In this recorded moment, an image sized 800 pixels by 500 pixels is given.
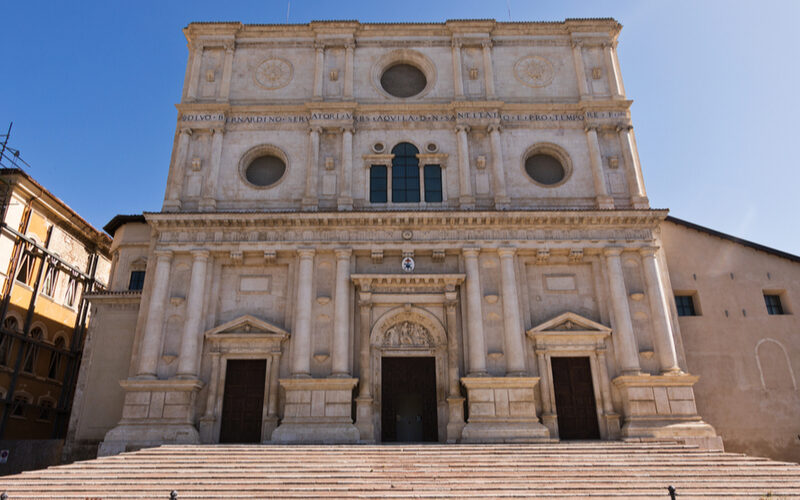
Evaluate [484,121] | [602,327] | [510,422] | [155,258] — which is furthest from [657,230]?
[155,258]

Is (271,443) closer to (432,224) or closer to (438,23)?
(432,224)

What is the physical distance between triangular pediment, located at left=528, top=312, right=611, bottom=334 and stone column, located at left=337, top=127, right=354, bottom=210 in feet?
28.3

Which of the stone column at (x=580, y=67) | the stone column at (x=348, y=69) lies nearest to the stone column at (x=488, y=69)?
the stone column at (x=580, y=67)

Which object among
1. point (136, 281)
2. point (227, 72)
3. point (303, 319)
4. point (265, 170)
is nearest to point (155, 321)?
point (136, 281)

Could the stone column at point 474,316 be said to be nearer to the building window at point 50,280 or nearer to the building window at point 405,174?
the building window at point 405,174

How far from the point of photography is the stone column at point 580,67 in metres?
24.8

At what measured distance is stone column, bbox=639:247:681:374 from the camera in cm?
2016

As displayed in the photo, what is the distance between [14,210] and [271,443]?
17.7 m

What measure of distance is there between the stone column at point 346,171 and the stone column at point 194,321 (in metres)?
5.60

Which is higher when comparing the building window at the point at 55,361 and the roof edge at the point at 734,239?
the roof edge at the point at 734,239

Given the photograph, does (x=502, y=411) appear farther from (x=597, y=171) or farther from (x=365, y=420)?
(x=597, y=171)

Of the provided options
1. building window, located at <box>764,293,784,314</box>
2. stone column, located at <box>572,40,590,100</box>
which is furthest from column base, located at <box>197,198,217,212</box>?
building window, located at <box>764,293,784,314</box>

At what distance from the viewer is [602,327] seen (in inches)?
814

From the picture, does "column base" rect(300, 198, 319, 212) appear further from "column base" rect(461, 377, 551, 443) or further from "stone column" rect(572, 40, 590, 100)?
"stone column" rect(572, 40, 590, 100)
